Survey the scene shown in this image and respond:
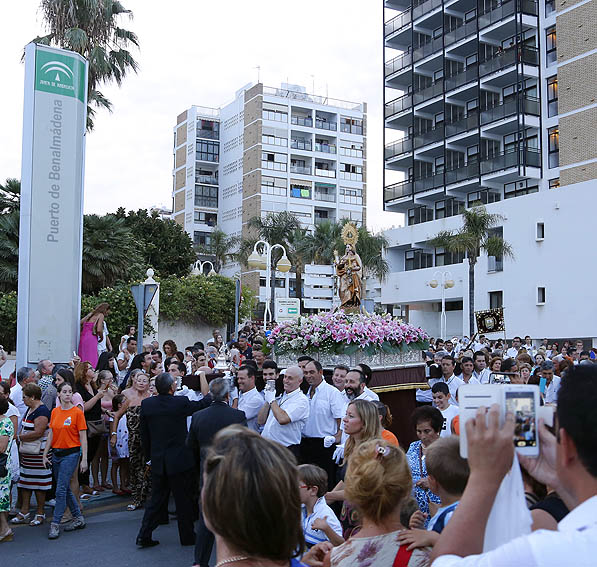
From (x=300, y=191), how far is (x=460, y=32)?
27487 millimetres

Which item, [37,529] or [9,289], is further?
[9,289]

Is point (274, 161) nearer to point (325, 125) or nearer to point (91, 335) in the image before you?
point (325, 125)

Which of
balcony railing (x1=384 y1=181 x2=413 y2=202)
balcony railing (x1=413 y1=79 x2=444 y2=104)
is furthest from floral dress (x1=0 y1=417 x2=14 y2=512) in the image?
balcony railing (x1=384 y1=181 x2=413 y2=202)

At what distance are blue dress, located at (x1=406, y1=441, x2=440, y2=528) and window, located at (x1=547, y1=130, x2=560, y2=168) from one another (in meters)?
38.1

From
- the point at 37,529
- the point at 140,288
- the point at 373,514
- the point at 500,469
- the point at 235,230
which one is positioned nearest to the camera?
the point at 500,469

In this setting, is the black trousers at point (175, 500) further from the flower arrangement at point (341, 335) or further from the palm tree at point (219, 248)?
the palm tree at point (219, 248)

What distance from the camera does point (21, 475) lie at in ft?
28.3

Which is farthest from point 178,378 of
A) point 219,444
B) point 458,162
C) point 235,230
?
point 235,230

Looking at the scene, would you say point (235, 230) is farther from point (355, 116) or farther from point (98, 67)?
point (98, 67)

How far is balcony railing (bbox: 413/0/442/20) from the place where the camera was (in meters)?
46.8

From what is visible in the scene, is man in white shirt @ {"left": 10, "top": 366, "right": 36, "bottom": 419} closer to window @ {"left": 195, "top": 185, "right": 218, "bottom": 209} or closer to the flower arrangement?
the flower arrangement

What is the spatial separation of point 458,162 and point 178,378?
3899 centimetres

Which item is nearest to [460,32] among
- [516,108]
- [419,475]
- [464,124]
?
[464,124]

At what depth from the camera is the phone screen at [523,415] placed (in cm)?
187
